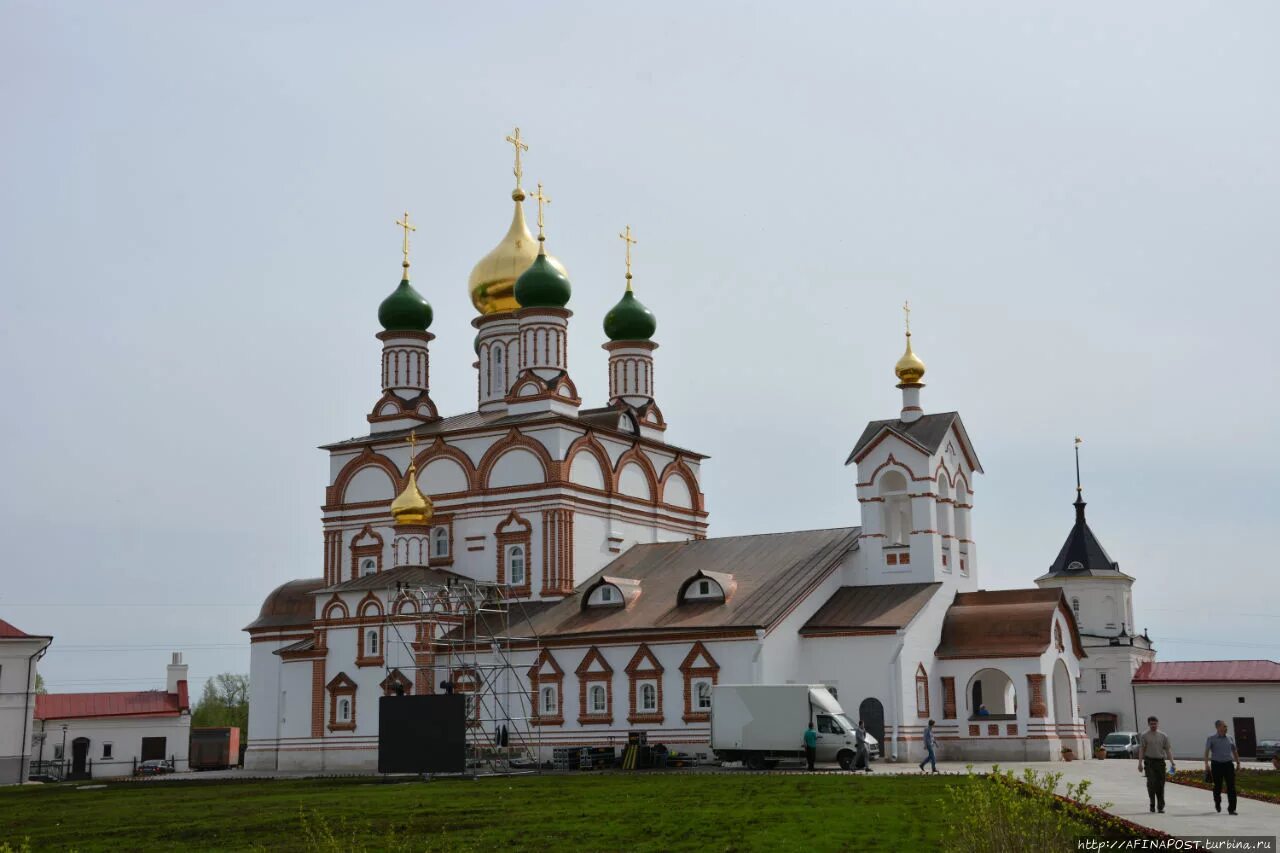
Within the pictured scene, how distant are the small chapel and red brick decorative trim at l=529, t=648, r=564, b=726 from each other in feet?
0.17

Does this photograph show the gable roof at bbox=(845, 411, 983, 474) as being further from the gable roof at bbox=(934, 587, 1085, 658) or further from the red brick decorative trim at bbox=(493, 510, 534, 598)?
the red brick decorative trim at bbox=(493, 510, 534, 598)

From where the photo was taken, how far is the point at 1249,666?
45312mm

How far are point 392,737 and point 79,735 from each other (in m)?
21.1

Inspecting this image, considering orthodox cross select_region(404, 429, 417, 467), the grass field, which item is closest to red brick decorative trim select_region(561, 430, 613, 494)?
orthodox cross select_region(404, 429, 417, 467)

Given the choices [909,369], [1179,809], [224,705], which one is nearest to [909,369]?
[909,369]

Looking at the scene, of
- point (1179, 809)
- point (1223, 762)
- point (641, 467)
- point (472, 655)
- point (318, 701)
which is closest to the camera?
point (1223, 762)

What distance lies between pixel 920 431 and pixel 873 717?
7203 mm

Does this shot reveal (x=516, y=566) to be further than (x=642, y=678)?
Yes

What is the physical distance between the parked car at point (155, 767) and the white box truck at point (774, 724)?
21.4 m

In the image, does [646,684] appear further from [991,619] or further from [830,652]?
[991,619]

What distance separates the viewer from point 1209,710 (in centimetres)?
4412

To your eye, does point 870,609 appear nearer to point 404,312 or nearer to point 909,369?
point 909,369

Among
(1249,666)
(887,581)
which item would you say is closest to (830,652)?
(887,581)

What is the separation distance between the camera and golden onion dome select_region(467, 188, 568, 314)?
41.1 meters
